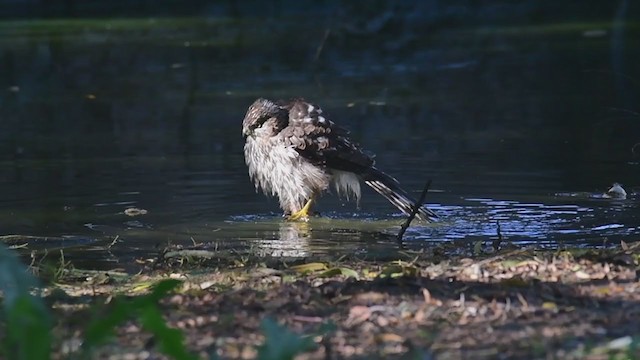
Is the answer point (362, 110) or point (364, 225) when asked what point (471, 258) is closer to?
point (364, 225)

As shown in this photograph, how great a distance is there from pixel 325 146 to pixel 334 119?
415cm

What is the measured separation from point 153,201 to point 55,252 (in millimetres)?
1787

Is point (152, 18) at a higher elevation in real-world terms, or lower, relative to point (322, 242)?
higher

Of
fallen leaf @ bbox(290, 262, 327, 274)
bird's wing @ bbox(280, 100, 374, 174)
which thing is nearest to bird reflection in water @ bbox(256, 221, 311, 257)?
bird's wing @ bbox(280, 100, 374, 174)

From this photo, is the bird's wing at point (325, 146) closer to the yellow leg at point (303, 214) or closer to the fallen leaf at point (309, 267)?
the yellow leg at point (303, 214)

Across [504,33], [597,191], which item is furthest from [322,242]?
[504,33]

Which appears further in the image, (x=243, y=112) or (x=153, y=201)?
(x=243, y=112)

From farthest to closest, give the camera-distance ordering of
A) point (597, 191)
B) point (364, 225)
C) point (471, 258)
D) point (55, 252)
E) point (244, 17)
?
point (244, 17) < point (597, 191) < point (364, 225) < point (55, 252) < point (471, 258)

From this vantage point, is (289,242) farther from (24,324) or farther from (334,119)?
(334,119)

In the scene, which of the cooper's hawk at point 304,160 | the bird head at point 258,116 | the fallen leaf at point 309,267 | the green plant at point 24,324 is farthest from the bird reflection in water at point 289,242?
the green plant at point 24,324

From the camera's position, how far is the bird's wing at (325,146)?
939 centimetres

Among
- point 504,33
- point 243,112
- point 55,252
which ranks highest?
point 504,33

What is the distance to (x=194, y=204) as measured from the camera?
9.56m

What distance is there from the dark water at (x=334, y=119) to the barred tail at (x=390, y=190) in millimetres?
105
